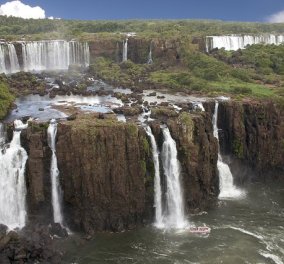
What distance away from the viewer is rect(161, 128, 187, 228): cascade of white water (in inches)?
1465

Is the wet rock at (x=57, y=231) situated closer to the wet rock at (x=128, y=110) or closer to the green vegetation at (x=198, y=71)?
the wet rock at (x=128, y=110)

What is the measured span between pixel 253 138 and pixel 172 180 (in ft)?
37.4

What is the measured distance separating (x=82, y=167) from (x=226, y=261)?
463 inches

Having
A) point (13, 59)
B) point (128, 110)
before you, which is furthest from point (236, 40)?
point (128, 110)

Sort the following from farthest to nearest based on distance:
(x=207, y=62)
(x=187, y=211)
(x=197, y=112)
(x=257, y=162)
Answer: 1. (x=207, y=62)
2. (x=257, y=162)
3. (x=197, y=112)
4. (x=187, y=211)

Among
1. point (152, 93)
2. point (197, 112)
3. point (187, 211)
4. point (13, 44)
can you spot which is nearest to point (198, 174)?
point (187, 211)

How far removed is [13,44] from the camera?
227ft

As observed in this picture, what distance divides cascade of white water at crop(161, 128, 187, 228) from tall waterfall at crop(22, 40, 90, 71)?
1532 inches

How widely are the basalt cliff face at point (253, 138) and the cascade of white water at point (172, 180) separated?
834cm

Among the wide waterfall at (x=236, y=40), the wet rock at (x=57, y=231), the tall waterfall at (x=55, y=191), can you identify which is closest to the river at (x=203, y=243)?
the wet rock at (x=57, y=231)

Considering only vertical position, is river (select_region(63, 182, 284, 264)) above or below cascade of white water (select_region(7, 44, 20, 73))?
below

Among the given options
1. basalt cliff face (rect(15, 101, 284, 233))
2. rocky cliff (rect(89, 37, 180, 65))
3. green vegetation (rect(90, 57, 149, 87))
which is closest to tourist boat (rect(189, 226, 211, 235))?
basalt cliff face (rect(15, 101, 284, 233))

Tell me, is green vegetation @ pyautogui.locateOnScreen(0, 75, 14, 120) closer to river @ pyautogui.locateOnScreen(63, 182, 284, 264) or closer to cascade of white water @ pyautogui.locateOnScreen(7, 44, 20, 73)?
river @ pyautogui.locateOnScreen(63, 182, 284, 264)

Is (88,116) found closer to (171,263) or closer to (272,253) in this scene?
(171,263)
